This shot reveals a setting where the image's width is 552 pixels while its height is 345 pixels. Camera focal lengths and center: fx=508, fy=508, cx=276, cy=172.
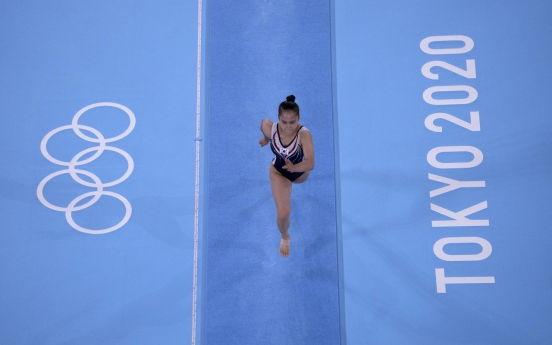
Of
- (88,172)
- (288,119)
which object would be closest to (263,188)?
(288,119)

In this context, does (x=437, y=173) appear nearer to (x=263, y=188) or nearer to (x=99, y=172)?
(x=263, y=188)

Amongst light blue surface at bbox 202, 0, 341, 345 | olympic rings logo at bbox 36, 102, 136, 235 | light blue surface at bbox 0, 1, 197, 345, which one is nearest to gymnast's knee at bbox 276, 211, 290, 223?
light blue surface at bbox 202, 0, 341, 345

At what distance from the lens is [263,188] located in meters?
5.27

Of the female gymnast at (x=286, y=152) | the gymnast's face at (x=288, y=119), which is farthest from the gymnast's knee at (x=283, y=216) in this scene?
the gymnast's face at (x=288, y=119)

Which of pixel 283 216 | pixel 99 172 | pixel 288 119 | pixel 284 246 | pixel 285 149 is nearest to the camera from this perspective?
pixel 288 119

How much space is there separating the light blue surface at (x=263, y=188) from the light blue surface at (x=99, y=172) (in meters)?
0.30

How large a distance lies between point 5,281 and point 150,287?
1.45 metres

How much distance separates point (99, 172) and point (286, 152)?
2183mm

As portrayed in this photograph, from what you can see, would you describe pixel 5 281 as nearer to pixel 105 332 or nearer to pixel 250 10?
pixel 105 332

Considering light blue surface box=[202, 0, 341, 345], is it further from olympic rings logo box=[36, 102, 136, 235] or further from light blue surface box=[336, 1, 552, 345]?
olympic rings logo box=[36, 102, 136, 235]

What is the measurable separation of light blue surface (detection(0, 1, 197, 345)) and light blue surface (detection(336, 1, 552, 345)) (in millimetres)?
1763

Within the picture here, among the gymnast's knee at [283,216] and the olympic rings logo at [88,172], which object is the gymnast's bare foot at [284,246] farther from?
the olympic rings logo at [88,172]

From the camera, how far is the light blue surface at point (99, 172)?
486 centimetres

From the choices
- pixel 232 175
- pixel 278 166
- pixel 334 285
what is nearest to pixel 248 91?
pixel 232 175
